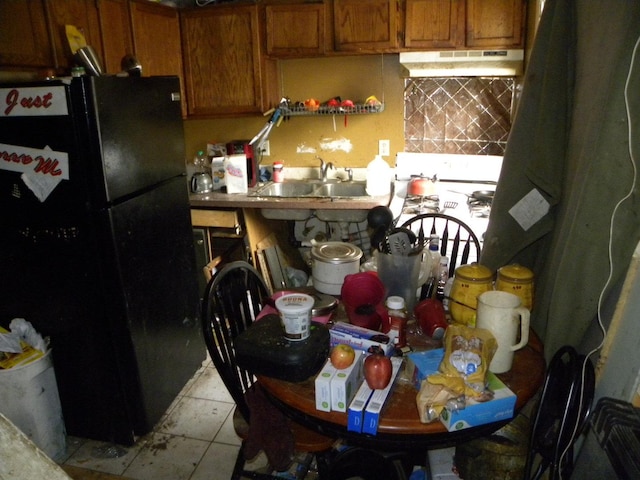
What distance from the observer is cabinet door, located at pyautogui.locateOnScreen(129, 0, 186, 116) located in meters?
2.65

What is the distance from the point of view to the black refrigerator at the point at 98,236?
1688 millimetres

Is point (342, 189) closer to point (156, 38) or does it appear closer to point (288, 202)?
point (288, 202)

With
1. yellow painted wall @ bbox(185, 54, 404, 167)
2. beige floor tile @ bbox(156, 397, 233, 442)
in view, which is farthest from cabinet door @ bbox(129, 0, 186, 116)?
beige floor tile @ bbox(156, 397, 233, 442)

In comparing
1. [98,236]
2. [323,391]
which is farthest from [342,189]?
[323,391]

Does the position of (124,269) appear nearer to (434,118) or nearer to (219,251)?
(219,251)

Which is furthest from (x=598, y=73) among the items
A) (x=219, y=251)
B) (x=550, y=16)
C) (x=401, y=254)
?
(x=219, y=251)

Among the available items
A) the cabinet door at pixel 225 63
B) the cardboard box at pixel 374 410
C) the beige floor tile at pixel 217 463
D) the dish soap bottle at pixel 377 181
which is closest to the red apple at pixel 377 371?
the cardboard box at pixel 374 410

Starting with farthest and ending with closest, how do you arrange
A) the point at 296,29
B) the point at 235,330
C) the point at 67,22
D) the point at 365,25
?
the point at 296,29 < the point at 365,25 < the point at 67,22 < the point at 235,330

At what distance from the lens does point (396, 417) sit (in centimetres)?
109

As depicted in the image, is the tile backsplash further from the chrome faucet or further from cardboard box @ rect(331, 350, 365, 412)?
cardboard box @ rect(331, 350, 365, 412)

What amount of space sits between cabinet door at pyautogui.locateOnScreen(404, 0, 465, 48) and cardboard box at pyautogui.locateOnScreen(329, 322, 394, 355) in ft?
6.73

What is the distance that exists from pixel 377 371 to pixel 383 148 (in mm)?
2375

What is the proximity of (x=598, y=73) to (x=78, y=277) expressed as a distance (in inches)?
77.0

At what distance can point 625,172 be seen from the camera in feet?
3.61
